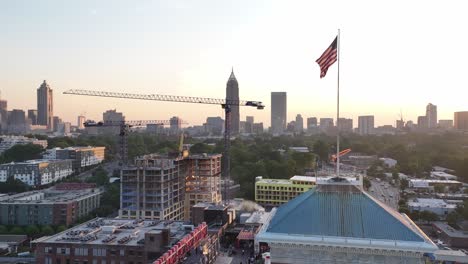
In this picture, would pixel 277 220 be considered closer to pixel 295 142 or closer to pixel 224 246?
pixel 224 246

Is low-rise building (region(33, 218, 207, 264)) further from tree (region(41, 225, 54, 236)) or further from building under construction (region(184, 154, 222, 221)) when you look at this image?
building under construction (region(184, 154, 222, 221))

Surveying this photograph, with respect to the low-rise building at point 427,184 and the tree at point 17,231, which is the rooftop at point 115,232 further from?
the low-rise building at point 427,184

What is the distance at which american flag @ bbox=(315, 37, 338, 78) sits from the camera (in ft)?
76.6

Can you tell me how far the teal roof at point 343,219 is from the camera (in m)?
18.6

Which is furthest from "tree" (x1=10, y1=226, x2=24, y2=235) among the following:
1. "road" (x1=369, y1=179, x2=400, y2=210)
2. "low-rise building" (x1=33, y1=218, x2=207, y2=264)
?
"road" (x1=369, y1=179, x2=400, y2=210)

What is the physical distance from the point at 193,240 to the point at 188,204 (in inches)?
1191

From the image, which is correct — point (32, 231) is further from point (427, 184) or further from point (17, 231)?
point (427, 184)

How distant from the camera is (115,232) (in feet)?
140

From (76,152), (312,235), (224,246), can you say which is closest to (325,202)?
(312,235)

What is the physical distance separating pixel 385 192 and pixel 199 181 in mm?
38952

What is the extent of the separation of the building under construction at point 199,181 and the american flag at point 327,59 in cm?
4726

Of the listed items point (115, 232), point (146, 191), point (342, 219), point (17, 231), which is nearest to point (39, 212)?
point (17, 231)

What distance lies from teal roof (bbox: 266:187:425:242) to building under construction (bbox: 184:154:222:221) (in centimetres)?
4985

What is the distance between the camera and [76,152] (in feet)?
395
